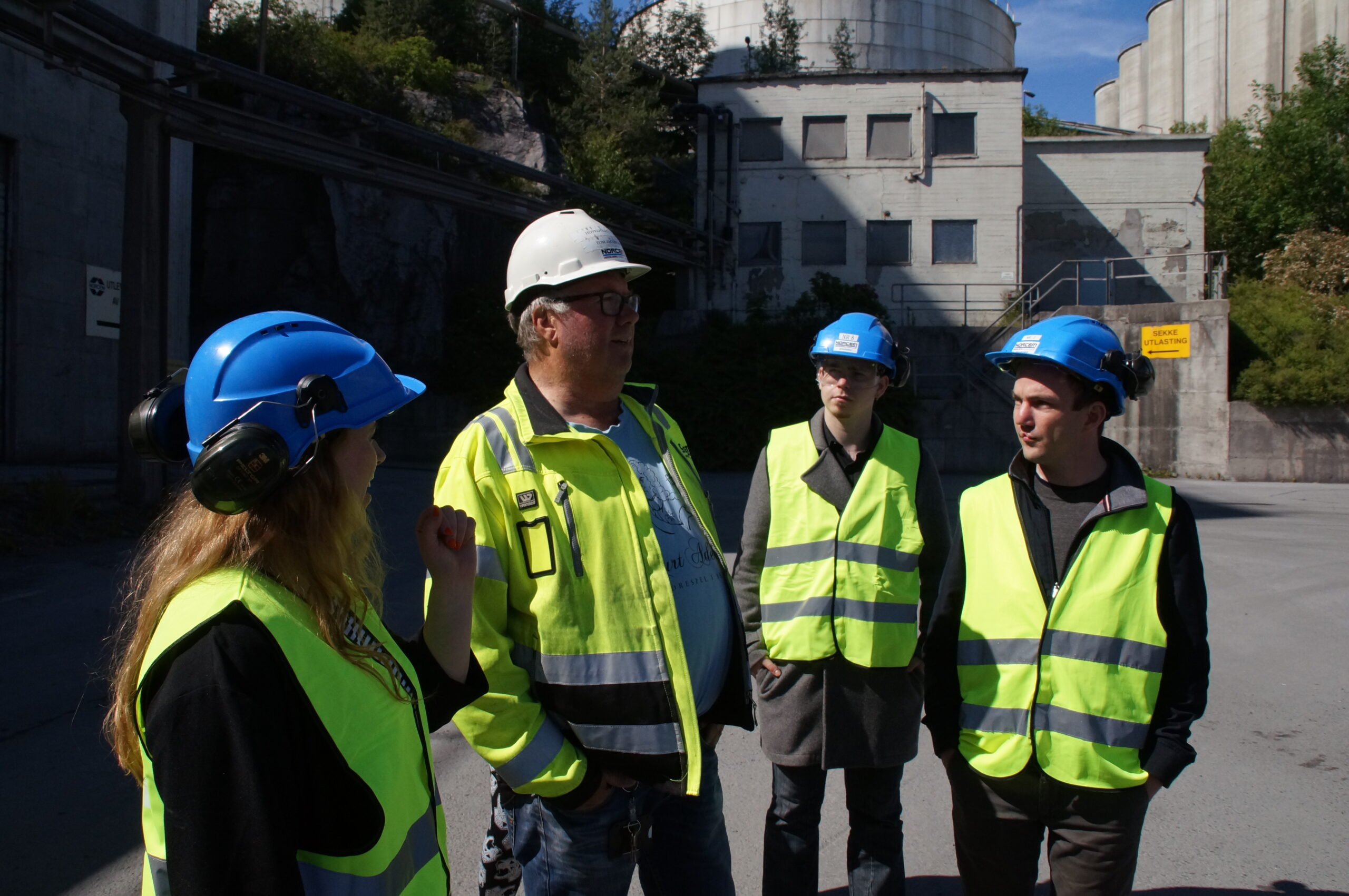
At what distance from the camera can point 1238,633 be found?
7.08 metres

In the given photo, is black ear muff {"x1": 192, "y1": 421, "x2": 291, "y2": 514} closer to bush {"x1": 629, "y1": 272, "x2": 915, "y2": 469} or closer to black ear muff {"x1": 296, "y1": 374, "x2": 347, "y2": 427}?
black ear muff {"x1": 296, "y1": 374, "x2": 347, "y2": 427}

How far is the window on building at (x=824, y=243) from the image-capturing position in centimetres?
2720

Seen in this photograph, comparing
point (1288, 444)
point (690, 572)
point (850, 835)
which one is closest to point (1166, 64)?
point (1288, 444)

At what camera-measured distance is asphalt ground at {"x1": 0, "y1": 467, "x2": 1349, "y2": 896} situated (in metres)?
3.41

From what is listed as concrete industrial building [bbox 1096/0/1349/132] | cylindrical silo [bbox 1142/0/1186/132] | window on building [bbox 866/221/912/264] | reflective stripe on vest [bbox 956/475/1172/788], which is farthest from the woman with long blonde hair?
cylindrical silo [bbox 1142/0/1186/132]

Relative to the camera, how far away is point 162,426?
1512 millimetres

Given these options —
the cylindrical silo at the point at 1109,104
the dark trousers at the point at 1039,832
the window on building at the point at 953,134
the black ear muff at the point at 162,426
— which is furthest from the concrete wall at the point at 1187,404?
the cylindrical silo at the point at 1109,104

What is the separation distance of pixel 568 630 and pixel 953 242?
2686 cm

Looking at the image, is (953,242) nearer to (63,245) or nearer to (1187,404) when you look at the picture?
(1187,404)

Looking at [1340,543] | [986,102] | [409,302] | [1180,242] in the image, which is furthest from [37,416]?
[1180,242]

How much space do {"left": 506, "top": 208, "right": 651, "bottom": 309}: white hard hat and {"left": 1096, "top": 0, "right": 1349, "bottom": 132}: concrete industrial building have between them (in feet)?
141

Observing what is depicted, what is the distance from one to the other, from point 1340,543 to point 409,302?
790 inches

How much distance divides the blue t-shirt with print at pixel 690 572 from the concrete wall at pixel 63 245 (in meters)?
12.7

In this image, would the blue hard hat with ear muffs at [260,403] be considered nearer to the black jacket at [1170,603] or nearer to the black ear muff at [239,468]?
the black ear muff at [239,468]
